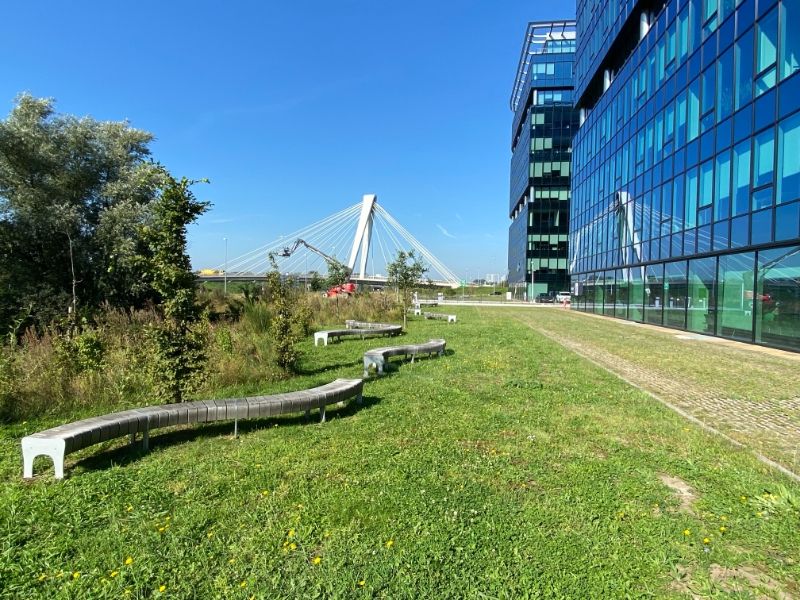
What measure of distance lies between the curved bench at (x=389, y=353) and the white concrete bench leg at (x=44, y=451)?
516cm

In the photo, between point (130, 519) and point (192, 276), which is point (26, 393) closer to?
point (192, 276)

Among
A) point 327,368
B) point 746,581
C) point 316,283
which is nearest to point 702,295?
point 327,368

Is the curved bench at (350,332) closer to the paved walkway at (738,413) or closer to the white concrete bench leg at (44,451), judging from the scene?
the paved walkway at (738,413)

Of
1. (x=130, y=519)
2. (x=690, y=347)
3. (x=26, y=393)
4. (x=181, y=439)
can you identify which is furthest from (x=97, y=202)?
(x=690, y=347)

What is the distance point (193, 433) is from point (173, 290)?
1742 millimetres

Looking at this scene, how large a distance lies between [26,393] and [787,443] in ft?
29.4

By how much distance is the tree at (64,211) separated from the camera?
1758 cm

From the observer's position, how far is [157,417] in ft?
15.9

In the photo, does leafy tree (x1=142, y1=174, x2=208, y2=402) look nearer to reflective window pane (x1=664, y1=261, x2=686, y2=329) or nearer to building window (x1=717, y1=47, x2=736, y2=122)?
building window (x1=717, y1=47, x2=736, y2=122)

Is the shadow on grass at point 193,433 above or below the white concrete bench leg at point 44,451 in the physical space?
below

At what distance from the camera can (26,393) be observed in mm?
6172

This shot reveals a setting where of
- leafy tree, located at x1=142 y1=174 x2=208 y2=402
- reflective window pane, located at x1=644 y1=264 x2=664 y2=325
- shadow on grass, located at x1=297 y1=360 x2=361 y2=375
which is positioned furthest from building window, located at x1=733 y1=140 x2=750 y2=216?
leafy tree, located at x1=142 y1=174 x2=208 y2=402

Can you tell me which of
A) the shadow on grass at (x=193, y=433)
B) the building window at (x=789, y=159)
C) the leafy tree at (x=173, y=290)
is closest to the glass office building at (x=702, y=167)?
the building window at (x=789, y=159)

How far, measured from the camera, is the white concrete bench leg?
4035 millimetres
